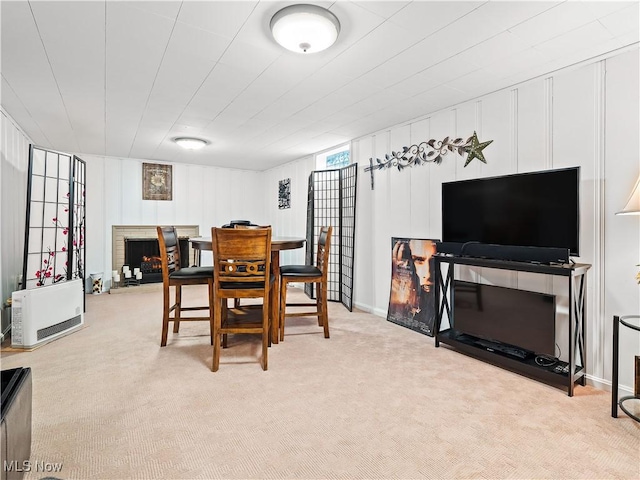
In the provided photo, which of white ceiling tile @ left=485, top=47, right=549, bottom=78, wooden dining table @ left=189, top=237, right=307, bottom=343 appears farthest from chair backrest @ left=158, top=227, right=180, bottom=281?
white ceiling tile @ left=485, top=47, right=549, bottom=78

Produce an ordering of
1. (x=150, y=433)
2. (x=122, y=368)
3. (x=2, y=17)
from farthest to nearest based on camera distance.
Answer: (x=122, y=368), (x=2, y=17), (x=150, y=433)

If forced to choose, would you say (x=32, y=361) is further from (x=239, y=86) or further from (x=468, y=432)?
(x=468, y=432)

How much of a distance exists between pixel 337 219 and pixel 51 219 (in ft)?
11.8

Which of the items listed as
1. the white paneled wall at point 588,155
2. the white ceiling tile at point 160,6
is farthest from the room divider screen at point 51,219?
the white paneled wall at point 588,155

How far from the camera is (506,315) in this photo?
2.76 metres

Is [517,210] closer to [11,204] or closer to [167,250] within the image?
[167,250]

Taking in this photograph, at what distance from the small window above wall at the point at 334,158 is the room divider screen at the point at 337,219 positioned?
240 millimetres

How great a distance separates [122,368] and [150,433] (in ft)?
3.45

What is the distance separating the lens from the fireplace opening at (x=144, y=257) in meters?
6.11

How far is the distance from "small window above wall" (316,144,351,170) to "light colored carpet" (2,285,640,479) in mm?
3039

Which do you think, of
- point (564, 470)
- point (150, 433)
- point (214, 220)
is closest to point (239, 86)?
point (150, 433)

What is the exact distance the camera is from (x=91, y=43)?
2.19m

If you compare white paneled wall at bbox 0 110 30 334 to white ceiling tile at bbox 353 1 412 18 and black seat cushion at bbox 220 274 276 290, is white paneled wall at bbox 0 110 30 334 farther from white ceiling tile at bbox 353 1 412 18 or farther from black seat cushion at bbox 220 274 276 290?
white ceiling tile at bbox 353 1 412 18

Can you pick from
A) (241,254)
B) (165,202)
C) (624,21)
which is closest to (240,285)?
(241,254)
